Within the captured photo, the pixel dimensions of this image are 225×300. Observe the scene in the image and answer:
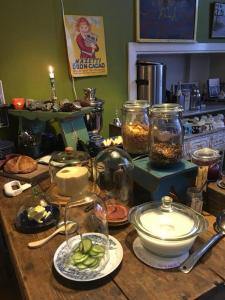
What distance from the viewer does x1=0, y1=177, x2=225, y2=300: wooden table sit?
598 mm

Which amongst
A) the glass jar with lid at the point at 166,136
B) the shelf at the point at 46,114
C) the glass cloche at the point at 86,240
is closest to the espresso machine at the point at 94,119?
the shelf at the point at 46,114

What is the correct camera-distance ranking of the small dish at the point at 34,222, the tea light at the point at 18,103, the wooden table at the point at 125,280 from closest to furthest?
the wooden table at the point at 125,280, the small dish at the point at 34,222, the tea light at the point at 18,103

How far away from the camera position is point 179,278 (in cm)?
64

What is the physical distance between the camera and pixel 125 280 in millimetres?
635

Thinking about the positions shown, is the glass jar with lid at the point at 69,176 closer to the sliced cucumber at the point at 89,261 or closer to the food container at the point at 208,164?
the sliced cucumber at the point at 89,261

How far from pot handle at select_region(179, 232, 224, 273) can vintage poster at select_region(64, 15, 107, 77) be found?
139cm

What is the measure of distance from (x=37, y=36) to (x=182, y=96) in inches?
50.0

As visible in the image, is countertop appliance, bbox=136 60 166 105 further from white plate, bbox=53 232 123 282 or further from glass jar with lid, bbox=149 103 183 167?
white plate, bbox=53 232 123 282

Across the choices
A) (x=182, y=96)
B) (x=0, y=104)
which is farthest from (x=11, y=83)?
(x=182, y=96)

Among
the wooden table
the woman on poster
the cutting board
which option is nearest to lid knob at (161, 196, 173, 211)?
the wooden table

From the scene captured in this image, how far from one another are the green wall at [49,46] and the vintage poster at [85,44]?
0.12 ft

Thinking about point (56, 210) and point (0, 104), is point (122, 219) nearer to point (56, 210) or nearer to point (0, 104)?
point (56, 210)

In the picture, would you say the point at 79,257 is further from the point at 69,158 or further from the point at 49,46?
the point at 49,46

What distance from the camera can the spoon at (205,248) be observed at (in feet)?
2.17
